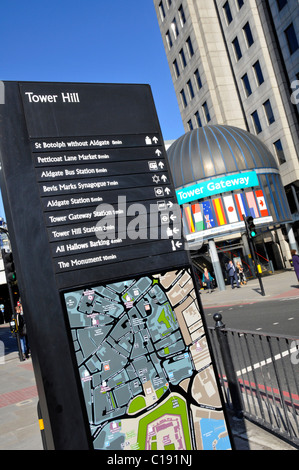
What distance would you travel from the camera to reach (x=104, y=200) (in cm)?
321

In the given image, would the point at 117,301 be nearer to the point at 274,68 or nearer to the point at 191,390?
the point at 191,390

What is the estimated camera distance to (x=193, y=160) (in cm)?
2970

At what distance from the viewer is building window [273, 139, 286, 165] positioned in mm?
33719

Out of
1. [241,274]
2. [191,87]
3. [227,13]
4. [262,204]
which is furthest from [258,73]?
[241,274]

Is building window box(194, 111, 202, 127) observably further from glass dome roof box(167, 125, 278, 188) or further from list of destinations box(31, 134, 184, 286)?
list of destinations box(31, 134, 184, 286)

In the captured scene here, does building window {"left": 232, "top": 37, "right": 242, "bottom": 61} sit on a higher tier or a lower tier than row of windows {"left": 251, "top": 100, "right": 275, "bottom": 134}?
higher

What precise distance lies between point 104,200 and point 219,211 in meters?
25.2

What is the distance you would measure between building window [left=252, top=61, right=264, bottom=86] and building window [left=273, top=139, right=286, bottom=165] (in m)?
5.44

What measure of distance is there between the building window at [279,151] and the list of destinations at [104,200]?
107 ft

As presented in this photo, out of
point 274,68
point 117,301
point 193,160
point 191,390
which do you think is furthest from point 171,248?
point 274,68

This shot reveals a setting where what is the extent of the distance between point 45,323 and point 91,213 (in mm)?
866

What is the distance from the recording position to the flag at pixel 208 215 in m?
27.9

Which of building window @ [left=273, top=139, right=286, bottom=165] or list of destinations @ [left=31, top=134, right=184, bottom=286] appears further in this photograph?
building window @ [left=273, top=139, right=286, bottom=165]
